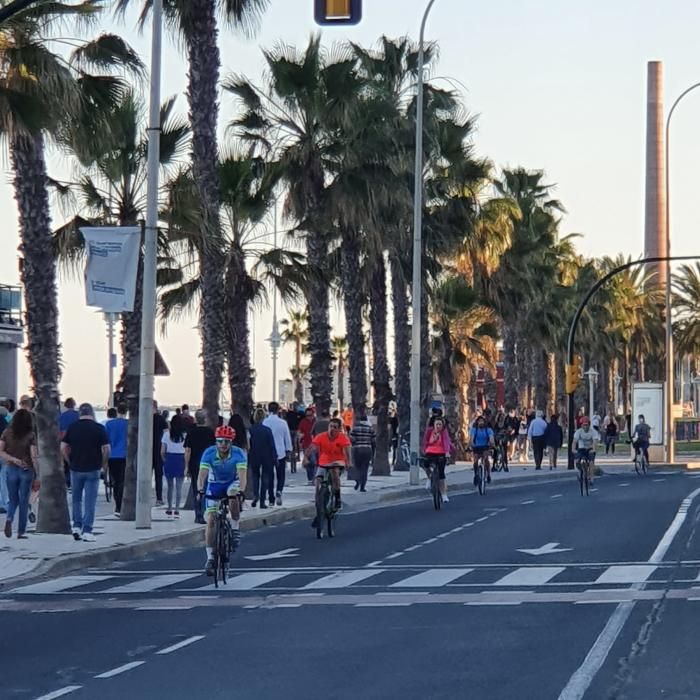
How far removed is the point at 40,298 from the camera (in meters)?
24.5

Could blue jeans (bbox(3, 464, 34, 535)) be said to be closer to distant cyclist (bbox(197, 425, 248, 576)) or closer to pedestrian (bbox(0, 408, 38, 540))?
pedestrian (bbox(0, 408, 38, 540))

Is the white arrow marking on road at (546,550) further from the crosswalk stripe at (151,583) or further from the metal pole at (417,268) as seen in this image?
the metal pole at (417,268)

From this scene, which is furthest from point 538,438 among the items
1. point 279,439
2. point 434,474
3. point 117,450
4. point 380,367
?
point 117,450

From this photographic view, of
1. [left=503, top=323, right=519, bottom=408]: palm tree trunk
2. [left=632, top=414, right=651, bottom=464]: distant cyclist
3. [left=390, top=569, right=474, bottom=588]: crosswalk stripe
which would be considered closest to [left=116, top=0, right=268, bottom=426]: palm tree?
[left=390, top=569, right=474, bottom=588]: crosswalk stripe

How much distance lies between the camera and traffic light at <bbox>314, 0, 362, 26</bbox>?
13484 millimetres

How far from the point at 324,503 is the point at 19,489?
4.84 m

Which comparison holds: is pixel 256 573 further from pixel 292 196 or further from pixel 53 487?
pixel 292 196

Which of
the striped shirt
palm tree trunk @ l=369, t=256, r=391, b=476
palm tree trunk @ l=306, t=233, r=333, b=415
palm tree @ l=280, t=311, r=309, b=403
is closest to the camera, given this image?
the striped shirt

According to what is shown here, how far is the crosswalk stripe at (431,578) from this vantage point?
18422mm

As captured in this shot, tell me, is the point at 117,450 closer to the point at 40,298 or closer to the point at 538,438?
the point at 40,298

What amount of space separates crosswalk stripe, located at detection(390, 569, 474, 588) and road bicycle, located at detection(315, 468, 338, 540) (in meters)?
5.51

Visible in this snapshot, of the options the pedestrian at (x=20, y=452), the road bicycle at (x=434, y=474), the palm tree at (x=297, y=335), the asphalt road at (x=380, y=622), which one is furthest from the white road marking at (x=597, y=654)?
the palm tree at (x=297, y=335)

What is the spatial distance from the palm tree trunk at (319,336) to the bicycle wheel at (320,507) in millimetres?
14197

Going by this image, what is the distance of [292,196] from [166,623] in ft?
88.5
